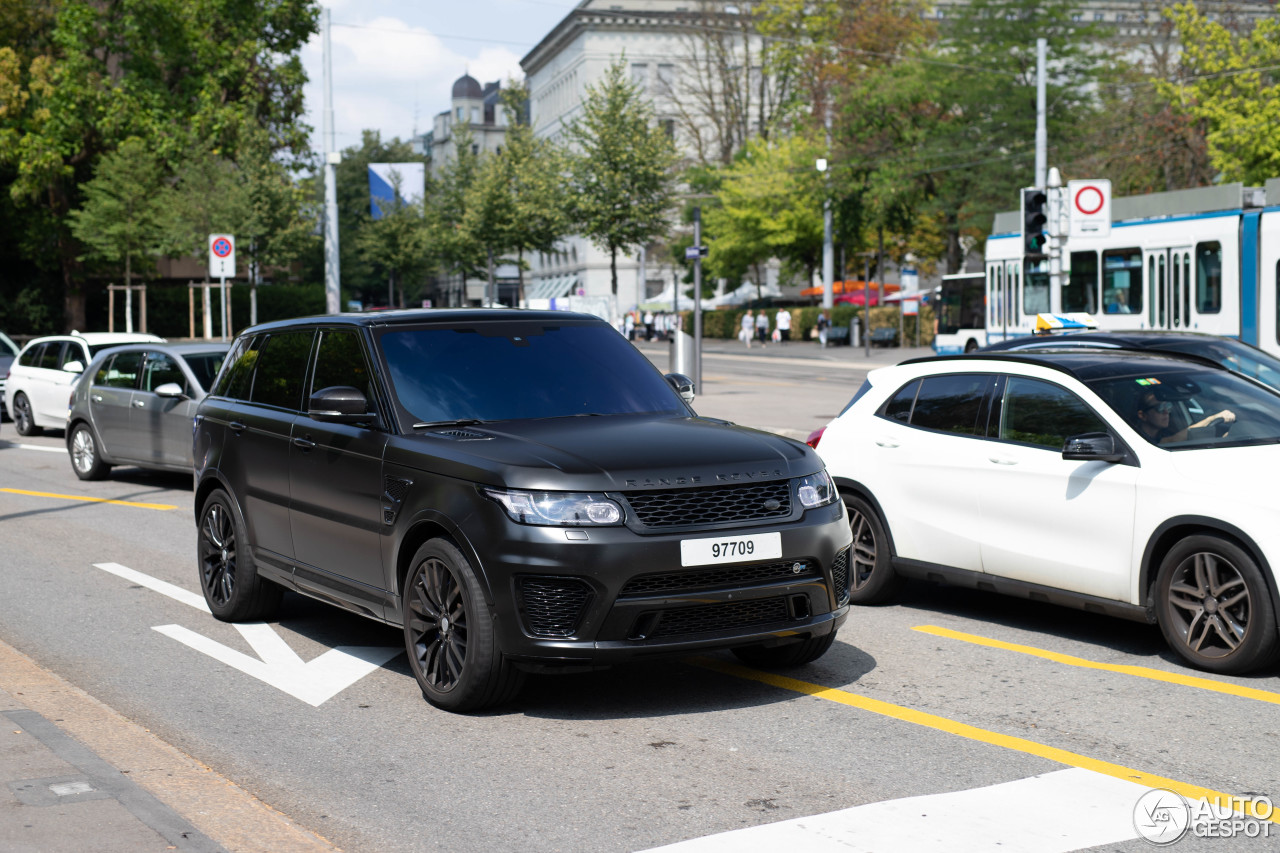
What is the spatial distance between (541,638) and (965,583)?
10.4 feet

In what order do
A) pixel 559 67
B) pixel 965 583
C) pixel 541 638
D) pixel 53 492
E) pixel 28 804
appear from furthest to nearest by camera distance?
pixel 559 67 → pixel 53 492 → pixel 965 583 → pixel 541 638 → pixel 28 804

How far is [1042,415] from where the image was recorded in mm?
7801

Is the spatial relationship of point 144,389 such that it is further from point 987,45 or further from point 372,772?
point 987,45

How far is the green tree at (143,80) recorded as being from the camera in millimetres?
44125

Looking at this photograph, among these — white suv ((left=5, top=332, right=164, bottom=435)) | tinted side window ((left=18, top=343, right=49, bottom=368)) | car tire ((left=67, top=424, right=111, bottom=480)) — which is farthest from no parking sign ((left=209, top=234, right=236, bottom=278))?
car tire ((left=67, top=424, right=111, bottom=480))

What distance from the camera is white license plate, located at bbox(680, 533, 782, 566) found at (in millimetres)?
5770

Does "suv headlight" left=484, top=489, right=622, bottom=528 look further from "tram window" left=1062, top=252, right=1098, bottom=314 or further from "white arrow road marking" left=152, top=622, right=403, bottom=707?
"tram window" left=1062, top=252, right=1098, bottom=314

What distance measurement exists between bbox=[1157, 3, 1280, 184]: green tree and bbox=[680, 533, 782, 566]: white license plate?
3714 centimetres

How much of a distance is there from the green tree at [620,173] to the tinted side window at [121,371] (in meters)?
35.2

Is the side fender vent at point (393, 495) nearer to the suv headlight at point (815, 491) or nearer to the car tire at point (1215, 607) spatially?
the suv headlight at point (815, 491)

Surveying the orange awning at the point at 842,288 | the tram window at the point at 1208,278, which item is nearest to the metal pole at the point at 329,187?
the tram window at the point at 1208,278

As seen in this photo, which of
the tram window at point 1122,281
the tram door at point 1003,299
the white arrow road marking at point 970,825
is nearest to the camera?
the white arrow road marking at point 970,825

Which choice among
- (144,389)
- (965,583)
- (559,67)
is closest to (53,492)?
(144,389)

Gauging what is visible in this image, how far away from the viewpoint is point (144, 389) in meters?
15.4
